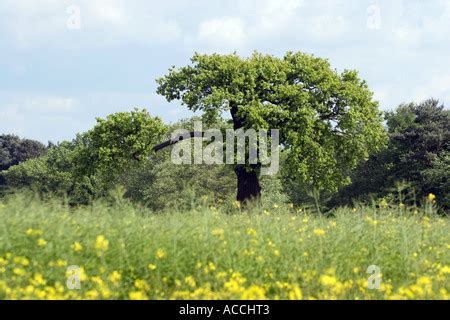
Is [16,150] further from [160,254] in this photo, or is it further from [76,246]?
[160,254]

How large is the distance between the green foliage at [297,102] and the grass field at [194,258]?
67.6 ft

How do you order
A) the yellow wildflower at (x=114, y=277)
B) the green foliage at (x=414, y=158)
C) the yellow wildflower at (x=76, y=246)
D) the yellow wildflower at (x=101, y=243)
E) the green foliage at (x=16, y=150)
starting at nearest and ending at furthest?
the yellow wildflower at (x=114, y=277) < the yellow wildflower at (x=101, y=243) < the yellow wildflower at (x=76, y=246) < the green foliage at (x=414, y=158) < the green foliage at (x=16, y=150)

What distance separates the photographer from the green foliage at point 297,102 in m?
33.0

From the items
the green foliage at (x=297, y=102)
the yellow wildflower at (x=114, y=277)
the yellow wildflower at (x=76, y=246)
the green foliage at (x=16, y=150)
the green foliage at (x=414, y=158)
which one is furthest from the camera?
the green foliage at (x=16, y=150)

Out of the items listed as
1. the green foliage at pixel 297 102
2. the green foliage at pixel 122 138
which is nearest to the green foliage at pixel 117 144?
the green foliage at pixel 122 138

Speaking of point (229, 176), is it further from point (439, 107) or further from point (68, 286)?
point (68, 286)

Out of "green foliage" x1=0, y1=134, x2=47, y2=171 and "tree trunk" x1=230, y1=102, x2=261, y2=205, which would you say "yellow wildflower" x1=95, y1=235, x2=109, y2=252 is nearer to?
"tree trunk" x1=230, y1=102, x2=261, y2=205

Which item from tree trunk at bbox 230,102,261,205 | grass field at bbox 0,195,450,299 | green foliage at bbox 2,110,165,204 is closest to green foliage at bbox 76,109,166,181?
green foliage at bbox 2,110,165,204

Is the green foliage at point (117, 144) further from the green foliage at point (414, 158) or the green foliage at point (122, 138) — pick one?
the green foliage at point (414, 158)

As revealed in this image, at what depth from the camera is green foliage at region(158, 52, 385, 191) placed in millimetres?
33000

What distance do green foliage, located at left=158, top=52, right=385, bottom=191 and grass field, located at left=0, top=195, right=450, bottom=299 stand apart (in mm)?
20591

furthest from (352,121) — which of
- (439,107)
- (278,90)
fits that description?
(439,107)

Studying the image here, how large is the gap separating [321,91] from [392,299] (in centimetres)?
2678

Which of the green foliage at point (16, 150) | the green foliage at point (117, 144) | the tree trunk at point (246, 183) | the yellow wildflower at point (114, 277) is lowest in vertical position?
the yellow wildflower at point (114, 277)
